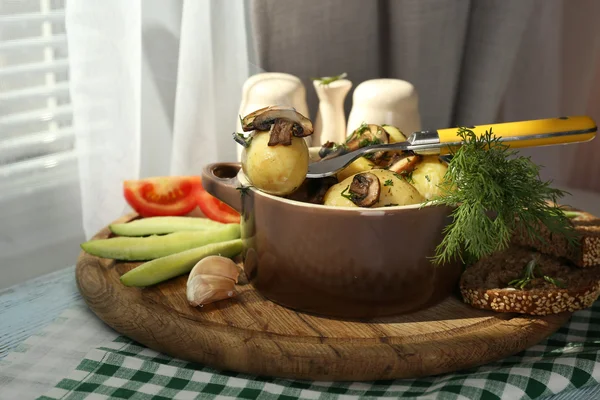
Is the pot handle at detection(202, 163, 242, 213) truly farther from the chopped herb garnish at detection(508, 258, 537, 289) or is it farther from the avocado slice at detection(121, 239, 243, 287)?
the chopped herb garnish at detection(508, 258, 537, 289)

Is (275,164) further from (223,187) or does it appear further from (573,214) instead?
(573,214)

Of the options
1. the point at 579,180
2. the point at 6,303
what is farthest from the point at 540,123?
the point at 579,180

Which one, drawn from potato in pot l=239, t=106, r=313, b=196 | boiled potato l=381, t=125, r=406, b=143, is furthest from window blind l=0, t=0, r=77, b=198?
boiled potato l=381, t=125, r=406, b=143

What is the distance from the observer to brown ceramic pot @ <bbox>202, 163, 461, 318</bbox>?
0.97m

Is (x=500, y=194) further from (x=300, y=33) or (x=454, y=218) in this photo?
(x=300, y=33)

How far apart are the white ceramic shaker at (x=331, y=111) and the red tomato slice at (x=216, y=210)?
280mm

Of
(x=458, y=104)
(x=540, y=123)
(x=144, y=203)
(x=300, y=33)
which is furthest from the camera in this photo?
(x=458, y=104)

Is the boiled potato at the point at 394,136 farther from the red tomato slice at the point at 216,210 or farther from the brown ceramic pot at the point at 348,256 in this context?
the red tomato slice at the point at 216,210

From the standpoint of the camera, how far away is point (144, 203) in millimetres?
1392

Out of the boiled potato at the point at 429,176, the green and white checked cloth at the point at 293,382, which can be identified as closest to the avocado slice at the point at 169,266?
the green and white checked cloth at the point at 293,382

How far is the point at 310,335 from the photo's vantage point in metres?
0.97

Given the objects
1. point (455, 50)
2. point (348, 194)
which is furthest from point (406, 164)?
point (455, 50)

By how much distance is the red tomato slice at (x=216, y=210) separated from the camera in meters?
1.40

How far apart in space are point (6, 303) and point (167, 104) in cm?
57
